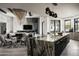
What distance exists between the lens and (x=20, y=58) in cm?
382

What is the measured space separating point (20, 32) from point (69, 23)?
3.87 feet

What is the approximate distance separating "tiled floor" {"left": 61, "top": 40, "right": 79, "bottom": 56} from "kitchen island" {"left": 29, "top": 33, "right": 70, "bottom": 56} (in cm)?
9

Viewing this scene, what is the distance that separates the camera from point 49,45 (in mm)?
3689

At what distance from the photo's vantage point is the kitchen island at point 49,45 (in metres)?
3.69

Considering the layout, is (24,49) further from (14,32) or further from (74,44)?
(74,44)

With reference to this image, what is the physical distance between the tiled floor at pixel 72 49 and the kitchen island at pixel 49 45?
3.6 inches

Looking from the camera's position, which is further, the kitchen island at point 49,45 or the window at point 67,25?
the window at point 67,25

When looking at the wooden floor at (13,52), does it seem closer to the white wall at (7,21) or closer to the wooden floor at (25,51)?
the wooden floor at (25,51)

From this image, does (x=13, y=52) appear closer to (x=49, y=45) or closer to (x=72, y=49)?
(x=49, y=45)

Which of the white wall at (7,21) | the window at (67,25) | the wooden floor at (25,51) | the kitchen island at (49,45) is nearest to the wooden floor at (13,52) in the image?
the wooden floor at (25,51)

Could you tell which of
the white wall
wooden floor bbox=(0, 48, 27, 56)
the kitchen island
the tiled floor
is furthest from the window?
the white wall

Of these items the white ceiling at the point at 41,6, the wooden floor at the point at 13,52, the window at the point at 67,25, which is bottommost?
the wooden floor at the point at 13,52

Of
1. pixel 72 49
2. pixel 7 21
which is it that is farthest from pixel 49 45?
pixel 7 21

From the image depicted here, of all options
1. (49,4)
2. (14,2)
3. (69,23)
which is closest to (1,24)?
(14,2)
